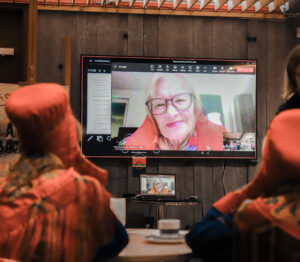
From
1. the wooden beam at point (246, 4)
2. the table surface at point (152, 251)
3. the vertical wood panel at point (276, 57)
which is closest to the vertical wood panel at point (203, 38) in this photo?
the wooden beam at point (246, 4)

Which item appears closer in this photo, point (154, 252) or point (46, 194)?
point (46, 194)

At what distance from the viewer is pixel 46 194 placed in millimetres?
1676

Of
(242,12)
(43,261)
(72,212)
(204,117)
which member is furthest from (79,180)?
(242,12)

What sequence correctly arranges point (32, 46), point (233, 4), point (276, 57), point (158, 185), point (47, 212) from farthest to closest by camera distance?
point (276, 57)
point (233, 4)
point (158, 185)
point (32, 46)
point (47, 212)

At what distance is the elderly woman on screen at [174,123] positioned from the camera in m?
5.20

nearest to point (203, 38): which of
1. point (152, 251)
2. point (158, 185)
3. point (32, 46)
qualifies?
point (158, 185)

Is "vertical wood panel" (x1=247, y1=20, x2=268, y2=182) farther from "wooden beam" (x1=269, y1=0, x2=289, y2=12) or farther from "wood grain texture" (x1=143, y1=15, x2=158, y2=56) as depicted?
"wood grain texture" (x1=143, y1=15, x2=158, y2=56)

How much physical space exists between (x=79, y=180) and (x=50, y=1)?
12.8 feet

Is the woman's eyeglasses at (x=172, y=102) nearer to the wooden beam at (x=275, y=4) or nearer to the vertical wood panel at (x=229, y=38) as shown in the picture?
the vertical wood panel at (x=229, y=38)

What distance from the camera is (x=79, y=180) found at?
171cm

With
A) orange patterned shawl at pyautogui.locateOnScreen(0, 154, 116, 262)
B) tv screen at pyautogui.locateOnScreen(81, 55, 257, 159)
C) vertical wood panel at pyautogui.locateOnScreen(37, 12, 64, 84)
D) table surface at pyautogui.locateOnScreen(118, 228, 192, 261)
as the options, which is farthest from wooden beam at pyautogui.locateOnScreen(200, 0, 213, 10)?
orange patterned shawl at pyautogui.locateOnScreen(0, 154, 116, 262)

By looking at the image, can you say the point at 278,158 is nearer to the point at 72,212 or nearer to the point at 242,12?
the point at 72,212

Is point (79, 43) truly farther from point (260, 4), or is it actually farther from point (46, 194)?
point (46, 194)

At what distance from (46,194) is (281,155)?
76 cm
